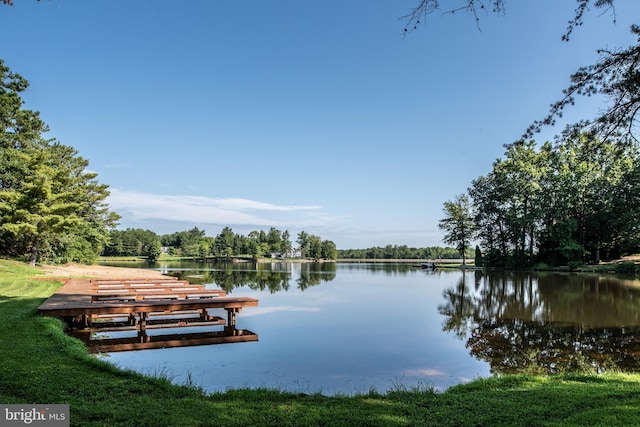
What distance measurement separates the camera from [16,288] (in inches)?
590

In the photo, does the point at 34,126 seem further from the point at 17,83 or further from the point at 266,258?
the point at 266,258

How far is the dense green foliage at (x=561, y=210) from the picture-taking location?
41.1 metres

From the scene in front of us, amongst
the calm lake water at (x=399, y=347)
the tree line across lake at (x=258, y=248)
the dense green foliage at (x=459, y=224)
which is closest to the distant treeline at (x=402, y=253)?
the tree line across lake at (x=258, y=248)

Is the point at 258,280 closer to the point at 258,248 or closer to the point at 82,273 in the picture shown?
the point at 82,273

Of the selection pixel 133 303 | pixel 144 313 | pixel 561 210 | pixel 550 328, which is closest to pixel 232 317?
pixel 144 313

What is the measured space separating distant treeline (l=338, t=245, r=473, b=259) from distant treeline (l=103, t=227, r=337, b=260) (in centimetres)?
808

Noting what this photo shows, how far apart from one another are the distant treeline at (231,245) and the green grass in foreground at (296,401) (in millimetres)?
93400

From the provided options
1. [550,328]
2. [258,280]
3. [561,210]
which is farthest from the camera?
[561,210]

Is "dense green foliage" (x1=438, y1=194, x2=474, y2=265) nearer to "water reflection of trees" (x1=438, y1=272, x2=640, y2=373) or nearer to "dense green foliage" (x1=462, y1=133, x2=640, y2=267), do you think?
"dense green foliage" (x1=462, y1=133, x2=640, y2=267)

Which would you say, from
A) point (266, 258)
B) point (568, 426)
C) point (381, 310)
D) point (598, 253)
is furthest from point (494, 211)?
point (266, 258)

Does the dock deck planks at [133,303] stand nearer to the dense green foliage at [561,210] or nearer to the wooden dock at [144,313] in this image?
the wooden dock at [144,313]

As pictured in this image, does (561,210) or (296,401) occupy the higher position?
(561,210)

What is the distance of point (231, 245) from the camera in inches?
3989

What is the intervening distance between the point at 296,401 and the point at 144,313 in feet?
25.0
